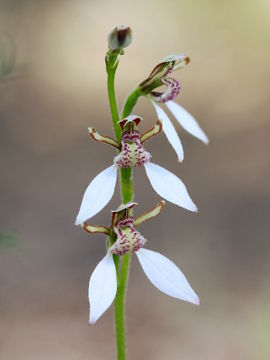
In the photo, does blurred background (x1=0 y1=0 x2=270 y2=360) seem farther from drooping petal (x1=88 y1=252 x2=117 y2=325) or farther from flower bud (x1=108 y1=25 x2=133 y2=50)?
flower bud (x1=108 y1=25 x2=133 y2=50)

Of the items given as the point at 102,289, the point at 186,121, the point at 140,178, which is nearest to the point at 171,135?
the point at 186,121

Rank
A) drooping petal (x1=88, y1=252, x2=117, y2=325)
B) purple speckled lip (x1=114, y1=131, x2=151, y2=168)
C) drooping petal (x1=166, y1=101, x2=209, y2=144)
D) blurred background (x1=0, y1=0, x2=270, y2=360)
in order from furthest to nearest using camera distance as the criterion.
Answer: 1. blurred background (x1=0, y1=0, x2=270, y2=360)
2. drooping petal (x1=166, y1=101, x2=209, y2=144)
3. purple speckled lip (x1=114, y1=131, x2=151, y2=168)
4. drooping petal (x1=88, y1=252, x2=117, y2=325)

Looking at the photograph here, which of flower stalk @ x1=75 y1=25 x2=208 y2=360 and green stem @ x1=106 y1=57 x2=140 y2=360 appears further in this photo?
green stem @ x1=106 y1=57 x2=140 y2=360

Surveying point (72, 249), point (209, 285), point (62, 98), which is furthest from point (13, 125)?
point (209, 285)

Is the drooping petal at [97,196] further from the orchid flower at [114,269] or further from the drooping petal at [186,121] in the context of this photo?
the drooping petal at [186,121]

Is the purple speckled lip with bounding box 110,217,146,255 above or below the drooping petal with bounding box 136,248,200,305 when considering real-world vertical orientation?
above

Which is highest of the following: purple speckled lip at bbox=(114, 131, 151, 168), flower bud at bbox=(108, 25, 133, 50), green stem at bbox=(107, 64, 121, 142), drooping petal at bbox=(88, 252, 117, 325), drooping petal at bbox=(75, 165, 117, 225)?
flower bud at bbox=(108, 25, 133, 50)

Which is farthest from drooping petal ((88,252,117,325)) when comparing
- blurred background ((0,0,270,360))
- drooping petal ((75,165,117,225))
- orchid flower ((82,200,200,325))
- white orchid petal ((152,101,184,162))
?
blurred background ((0,0,270,360))

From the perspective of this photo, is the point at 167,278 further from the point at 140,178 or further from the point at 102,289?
the point at 140,178
